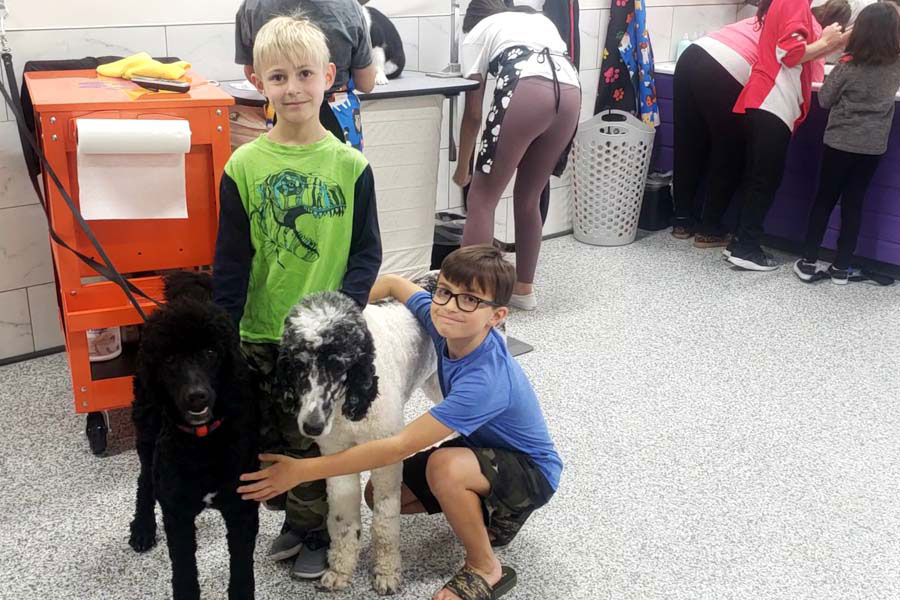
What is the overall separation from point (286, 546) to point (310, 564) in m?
0.09

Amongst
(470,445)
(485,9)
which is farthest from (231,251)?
(485,9)

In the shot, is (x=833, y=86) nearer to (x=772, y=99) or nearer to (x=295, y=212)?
(x=772, y=99)

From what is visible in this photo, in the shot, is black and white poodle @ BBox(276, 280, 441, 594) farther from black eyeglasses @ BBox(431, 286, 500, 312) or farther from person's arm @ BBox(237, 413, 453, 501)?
black eyeglasses @ BBox(431, 286, 500, 312)

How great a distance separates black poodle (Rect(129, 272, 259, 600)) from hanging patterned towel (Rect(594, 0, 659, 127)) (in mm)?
2930

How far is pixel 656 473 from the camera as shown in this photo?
2.22 metres

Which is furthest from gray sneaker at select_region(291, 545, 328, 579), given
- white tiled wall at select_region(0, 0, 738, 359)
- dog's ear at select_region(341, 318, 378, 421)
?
white tiled wall at select_region(0, 0, 738, 359)

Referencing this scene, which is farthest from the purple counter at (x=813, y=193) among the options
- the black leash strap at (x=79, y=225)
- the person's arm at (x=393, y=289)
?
the black leash strap at (x=79, y=225)

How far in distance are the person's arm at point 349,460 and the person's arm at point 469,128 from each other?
1782mm

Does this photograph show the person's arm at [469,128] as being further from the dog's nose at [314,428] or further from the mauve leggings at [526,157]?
the dog's nose at [314,428]

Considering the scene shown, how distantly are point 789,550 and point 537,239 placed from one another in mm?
1544

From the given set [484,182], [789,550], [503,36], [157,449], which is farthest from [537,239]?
[157,449]

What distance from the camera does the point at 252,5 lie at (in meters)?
2.14

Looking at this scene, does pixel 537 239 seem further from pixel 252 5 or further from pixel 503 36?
pixel 252 5

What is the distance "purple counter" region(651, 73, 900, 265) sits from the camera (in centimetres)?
362
